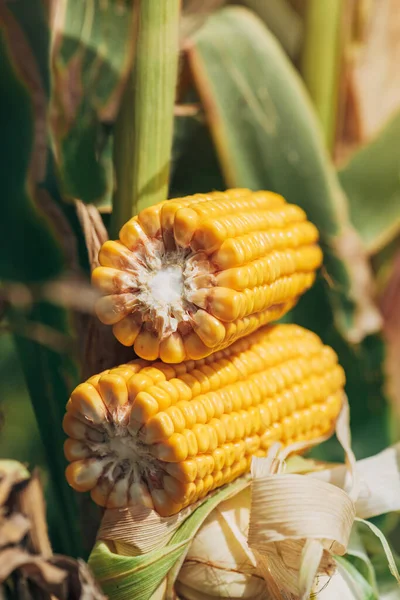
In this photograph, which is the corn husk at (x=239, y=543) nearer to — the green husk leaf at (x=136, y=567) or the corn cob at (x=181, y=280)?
the green husk leaf at (x=136, y=567)

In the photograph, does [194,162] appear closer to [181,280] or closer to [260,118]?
[260,118]

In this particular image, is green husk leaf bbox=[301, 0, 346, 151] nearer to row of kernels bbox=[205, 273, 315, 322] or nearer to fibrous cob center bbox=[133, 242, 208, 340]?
row of kernels bbox=[205, 273, 315, 322]

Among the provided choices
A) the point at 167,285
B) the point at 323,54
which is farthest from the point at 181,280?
the point at 323,54

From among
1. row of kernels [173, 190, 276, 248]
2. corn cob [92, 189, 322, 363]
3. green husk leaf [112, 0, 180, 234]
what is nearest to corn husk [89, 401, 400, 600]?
corn cob [92, 189, 322, 363]

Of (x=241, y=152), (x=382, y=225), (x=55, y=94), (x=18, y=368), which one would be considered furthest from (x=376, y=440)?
(x=55, y=94)

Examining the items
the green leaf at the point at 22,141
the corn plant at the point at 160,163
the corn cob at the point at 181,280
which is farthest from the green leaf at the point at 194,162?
the corn cob at the point at 181,280

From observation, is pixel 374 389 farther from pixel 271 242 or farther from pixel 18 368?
pixel 18 368

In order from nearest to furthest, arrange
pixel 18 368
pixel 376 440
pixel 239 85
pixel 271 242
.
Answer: pixel 271 242, pixel 18 368, pixel 239 85, pixel 376 440
